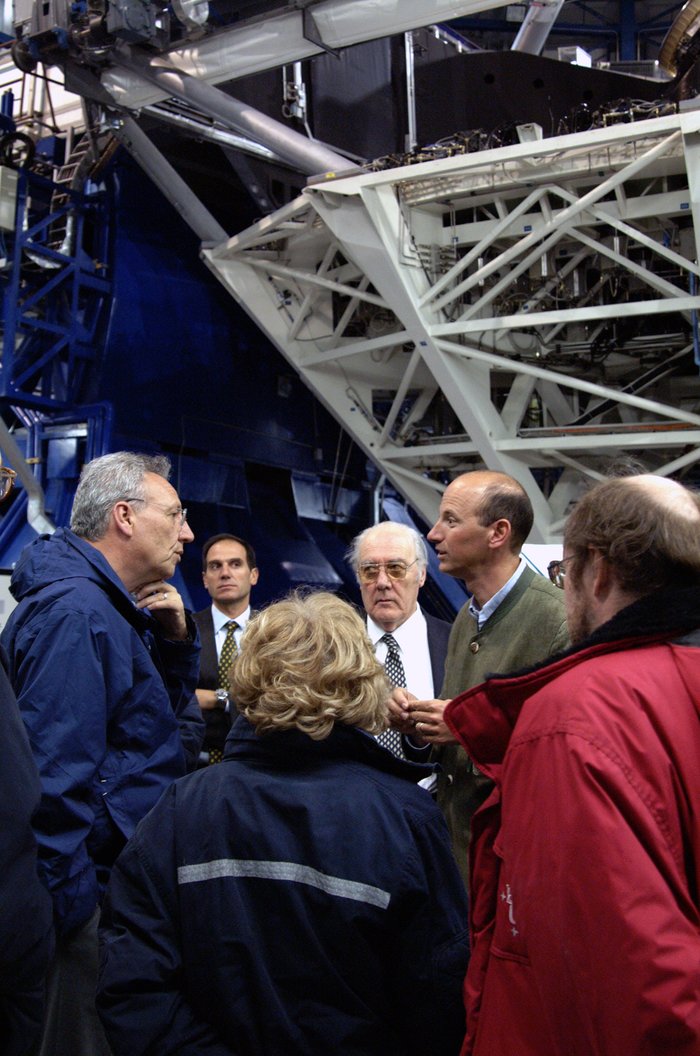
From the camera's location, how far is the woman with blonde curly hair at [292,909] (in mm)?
1865

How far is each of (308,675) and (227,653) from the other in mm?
3121

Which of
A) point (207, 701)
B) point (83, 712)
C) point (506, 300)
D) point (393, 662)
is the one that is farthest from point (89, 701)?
point (506, 300)

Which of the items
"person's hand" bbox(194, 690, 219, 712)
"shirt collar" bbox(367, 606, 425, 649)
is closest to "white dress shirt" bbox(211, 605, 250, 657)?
"person's hand" bbox(194, 690, 219, 712)

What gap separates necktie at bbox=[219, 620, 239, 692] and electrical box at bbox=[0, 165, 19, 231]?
19.4 ft

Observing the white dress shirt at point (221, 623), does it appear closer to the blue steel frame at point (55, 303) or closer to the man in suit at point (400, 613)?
the man in suit at point (400, 613)

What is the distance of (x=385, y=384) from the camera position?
1127 centimetres

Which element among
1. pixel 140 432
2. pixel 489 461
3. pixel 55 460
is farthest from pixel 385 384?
pixel 55 460

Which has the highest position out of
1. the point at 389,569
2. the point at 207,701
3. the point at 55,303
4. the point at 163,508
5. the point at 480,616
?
the point at 55,303

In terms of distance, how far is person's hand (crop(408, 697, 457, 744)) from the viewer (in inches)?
110

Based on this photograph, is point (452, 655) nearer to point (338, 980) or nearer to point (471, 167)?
point (338, 980)

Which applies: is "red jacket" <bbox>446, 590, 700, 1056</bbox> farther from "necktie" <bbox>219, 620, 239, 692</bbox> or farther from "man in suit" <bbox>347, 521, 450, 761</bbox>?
"necktie" <bbox>219, 620, 239, 692</bbox>

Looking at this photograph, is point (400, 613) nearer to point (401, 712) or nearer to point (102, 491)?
point (401, 712)

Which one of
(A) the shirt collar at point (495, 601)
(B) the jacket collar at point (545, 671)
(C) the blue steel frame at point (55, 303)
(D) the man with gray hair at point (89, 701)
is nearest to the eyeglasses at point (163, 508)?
(D) the man with gray hair at point (89, 701)

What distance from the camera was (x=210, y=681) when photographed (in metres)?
4.97
